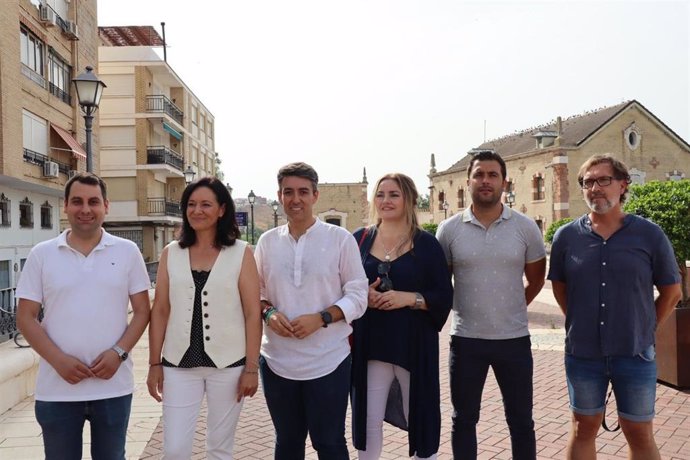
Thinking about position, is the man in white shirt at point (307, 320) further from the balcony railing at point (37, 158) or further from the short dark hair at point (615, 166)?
the balcony railing at point (37, 158)

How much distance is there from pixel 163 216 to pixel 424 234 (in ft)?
104

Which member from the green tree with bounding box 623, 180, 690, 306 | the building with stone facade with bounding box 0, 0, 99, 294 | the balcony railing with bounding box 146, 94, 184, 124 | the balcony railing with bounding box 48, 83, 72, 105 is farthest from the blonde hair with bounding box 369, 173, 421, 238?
the balcony railing with bounding box 146, 94, 184, 124

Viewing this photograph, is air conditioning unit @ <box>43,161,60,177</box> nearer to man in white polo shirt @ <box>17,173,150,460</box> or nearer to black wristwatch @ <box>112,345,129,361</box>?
man in white polo shirt @ <box>17,173,150,460</box>

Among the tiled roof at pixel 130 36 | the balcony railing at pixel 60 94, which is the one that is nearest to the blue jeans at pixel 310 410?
the balcony railing at pixel 60 94

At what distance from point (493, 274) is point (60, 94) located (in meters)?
21.3

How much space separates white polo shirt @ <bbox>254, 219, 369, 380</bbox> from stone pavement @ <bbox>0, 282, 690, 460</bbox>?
1.74 metres

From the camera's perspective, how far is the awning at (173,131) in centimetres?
3454

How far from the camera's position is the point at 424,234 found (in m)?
3.69

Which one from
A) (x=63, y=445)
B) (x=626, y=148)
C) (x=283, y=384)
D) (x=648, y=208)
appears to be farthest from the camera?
(x=626, y=148)

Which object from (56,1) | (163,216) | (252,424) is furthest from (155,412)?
(163,216)

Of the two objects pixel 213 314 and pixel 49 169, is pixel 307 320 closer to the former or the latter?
pixel 213 314

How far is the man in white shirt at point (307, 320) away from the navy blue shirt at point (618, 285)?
137 cm

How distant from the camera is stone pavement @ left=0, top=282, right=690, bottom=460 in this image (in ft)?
15.5

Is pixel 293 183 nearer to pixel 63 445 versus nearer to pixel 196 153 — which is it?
pixel 63 445
